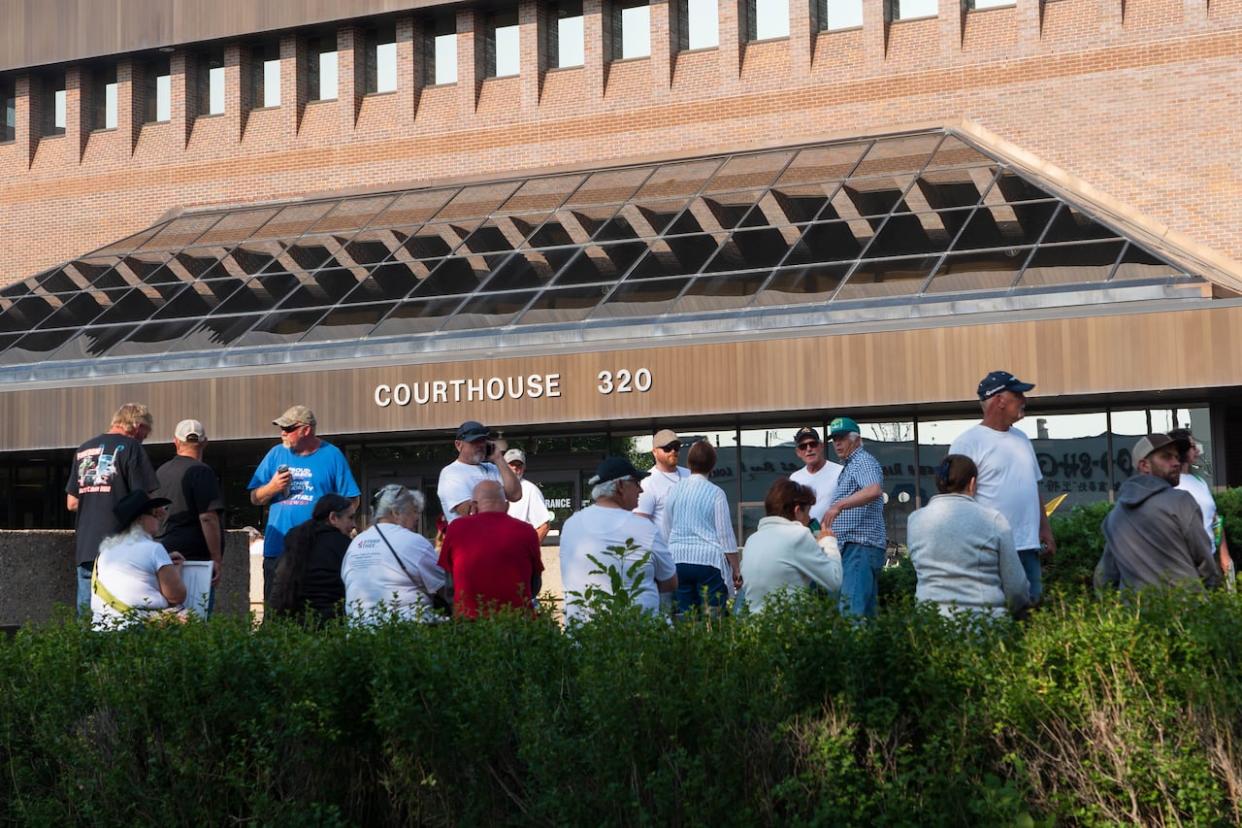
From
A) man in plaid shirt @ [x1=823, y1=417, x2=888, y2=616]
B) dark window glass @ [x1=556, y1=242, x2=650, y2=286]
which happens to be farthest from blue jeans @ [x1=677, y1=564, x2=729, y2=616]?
dark window glass @ [x1=556, y1=242, x2=650, y2=286]

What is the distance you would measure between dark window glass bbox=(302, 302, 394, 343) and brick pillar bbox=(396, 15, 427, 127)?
21.0ft

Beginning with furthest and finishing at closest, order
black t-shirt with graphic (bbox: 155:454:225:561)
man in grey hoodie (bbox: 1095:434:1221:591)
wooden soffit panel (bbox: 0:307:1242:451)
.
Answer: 1. wooden soffit panel (bbox: 0:307:1242:451)
2. black t-shirt with graphic (bbox: 155:454:225:561)
3. man in grey hoodie (bbox: 1095:434:1221:591)

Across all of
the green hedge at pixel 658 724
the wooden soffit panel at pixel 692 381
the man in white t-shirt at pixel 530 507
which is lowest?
the green hedge at pixel 658 724

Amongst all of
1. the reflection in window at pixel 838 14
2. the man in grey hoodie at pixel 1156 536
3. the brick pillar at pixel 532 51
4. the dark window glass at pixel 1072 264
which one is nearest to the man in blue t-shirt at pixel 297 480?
the man in grey hoodie at pixel 1156 536

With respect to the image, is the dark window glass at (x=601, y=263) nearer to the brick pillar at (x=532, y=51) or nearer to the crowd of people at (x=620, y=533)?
the brick pillar at (x=532, y=51)

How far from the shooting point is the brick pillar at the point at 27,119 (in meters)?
31.9

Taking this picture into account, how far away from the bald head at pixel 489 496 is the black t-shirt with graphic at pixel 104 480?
8.70 ft

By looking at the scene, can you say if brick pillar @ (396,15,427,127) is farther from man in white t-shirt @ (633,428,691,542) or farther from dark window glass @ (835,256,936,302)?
man in white t-shirt @ (633,428,691,542)

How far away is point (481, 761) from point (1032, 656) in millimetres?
1890

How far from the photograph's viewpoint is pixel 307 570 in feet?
28.6

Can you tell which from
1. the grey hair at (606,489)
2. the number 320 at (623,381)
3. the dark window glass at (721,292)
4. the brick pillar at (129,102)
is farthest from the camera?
the brick pillar at (129,102)

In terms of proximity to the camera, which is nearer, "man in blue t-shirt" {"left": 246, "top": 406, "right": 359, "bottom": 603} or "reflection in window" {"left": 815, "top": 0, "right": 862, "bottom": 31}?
"man in blue t-shirt" {"left": 246, "top": 406, "right": 359, "bottom": 603}

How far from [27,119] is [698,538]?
25737 millimetres

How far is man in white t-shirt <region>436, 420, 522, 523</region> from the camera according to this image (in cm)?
1018
